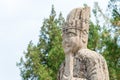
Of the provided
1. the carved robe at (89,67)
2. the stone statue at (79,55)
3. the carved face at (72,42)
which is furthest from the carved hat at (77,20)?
the carved robe at (89,67)

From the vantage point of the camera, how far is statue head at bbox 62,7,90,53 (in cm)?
1341

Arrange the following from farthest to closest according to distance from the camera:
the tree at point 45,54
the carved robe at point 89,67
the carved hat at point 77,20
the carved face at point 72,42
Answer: the tree at point 45,54
the carved hat at point 77,20
the carved face at point 72,42
the carved robe at point 89,67

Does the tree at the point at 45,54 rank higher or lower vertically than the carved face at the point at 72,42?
higher

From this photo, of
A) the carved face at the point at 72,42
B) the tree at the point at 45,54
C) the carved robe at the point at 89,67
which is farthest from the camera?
the tree at the point at 45,54

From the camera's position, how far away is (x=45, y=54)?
103ft

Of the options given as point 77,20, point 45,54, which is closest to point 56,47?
point 45,54

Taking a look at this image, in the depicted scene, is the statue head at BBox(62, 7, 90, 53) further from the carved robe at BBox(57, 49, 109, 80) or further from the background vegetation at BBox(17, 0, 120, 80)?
the background vegetation at BBox(17, 0, 120, 80)

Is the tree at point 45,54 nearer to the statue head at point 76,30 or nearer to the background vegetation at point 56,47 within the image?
the background vegetation at point 56,47

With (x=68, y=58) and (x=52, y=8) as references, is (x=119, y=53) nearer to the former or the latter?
(x=52, y=8)

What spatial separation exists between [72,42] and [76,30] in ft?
0.95

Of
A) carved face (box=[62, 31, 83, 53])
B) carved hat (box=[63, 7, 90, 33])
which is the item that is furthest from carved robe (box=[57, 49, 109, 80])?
carved hat (box=[63, 7, 90, 33])

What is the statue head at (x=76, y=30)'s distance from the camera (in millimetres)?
13414

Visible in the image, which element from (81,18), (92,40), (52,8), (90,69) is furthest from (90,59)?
(52,8)

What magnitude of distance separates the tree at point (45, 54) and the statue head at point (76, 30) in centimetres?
1542
